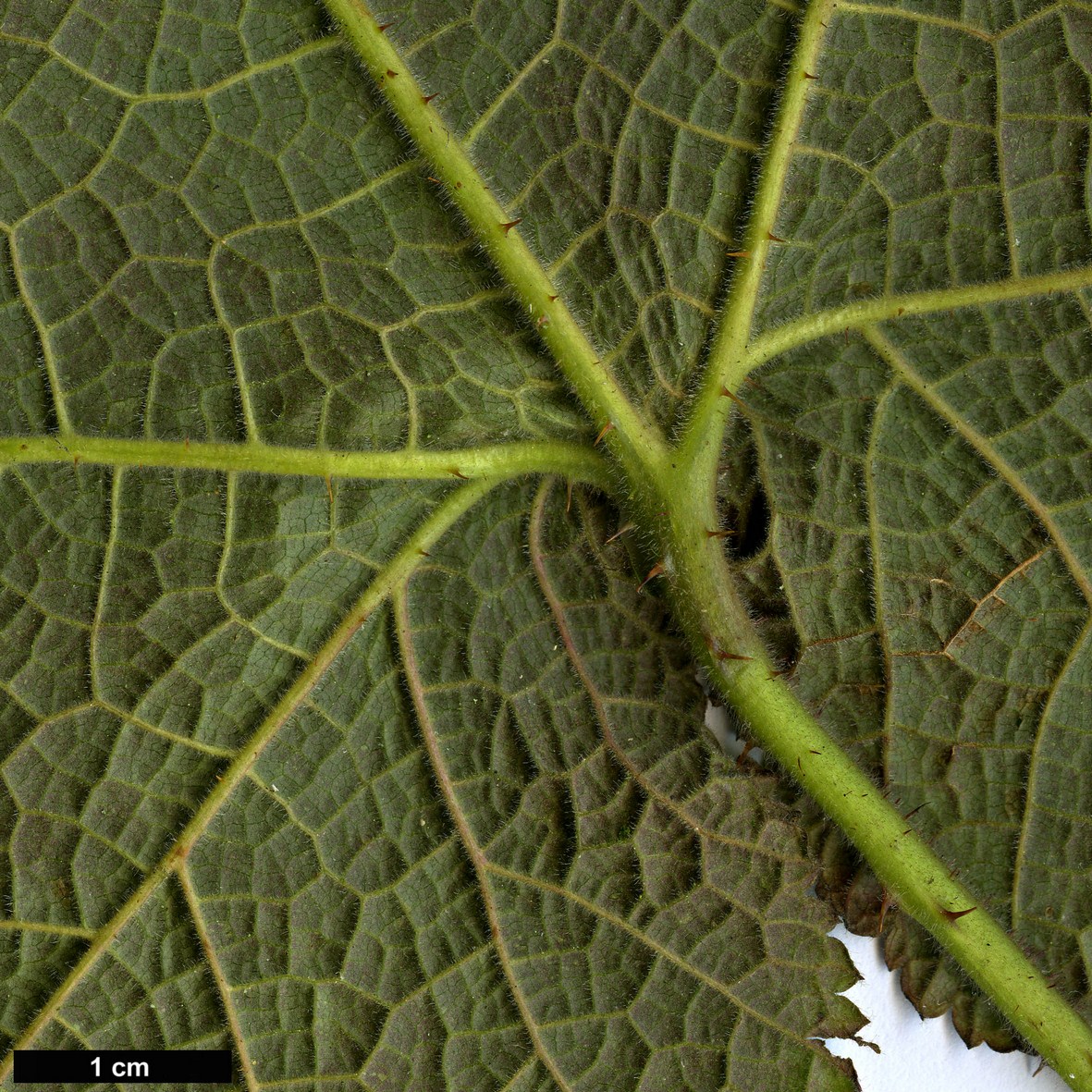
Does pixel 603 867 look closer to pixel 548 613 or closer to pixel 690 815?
pixel 690 815

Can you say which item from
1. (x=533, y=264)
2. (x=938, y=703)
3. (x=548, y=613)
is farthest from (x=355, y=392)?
(x=938, y=703)

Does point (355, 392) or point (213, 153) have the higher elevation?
point (213, 153)

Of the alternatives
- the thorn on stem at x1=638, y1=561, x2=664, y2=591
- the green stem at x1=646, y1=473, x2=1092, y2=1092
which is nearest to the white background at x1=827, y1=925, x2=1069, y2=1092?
the green stem at x1=646, y1=473, x2=1092, y2=1092

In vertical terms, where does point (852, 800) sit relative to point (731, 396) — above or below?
below

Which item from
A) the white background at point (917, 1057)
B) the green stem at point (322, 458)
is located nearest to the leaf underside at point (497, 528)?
the green stem at point (322, 458)

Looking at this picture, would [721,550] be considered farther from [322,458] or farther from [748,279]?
[322,458]

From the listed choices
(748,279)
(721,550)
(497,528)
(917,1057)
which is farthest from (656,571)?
(917,1057)

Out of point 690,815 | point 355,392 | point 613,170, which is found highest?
point 613,170

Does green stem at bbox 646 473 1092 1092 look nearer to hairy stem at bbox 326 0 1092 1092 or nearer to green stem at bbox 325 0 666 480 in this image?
hairy stem at bbox 326 0 1092 1092
